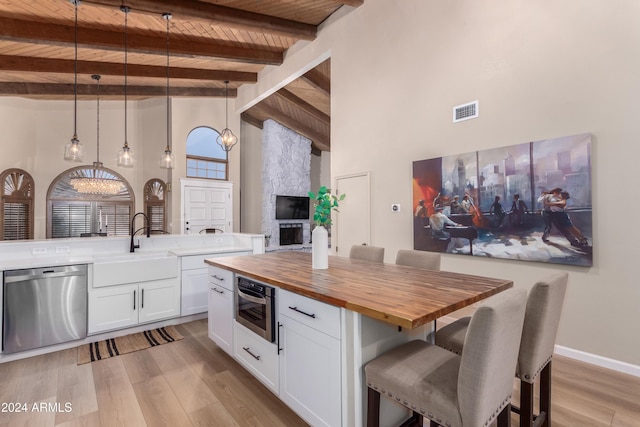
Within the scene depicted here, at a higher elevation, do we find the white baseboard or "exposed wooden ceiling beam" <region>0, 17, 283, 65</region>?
"exposed wooden ceiling beam" <region>0, 17, 283, 65</region>

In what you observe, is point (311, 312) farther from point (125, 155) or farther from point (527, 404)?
point (125, 155)

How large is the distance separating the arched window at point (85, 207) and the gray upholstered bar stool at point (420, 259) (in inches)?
244

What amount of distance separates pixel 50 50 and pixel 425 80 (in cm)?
544

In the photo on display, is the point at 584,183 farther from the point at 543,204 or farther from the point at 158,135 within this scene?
the point at 158,135

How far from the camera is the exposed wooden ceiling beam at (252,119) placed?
8797mm

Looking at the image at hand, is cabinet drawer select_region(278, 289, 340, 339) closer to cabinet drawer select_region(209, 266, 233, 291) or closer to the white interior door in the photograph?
cabinet drawer select_region(209, 266, 233, 291)

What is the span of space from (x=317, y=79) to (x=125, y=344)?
569 centimetres

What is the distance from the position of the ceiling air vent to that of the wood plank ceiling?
2.30m

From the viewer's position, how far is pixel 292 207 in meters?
9.16

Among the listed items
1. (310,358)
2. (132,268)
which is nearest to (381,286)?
(310,358)

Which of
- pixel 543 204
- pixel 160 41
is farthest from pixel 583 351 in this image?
pixel 160 41

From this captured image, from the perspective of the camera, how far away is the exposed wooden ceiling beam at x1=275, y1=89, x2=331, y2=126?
7.61 meters

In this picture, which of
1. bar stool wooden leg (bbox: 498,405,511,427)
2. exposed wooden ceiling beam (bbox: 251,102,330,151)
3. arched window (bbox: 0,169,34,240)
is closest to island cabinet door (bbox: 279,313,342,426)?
bar stool wooden leg (bbox: 498,405,511,427)

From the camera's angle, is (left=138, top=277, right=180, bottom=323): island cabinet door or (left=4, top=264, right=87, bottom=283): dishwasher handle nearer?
(left=4, top=264, right=87, bottom=283): dishwasher handle
